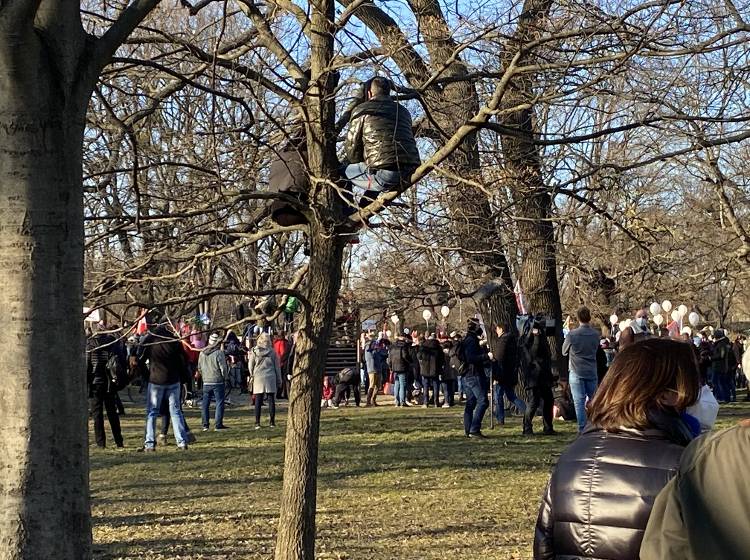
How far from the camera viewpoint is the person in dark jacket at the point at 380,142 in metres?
5.84

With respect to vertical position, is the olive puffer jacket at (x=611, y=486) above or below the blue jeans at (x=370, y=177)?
below

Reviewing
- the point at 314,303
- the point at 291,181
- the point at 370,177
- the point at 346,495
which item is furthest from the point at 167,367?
the point at 370,177

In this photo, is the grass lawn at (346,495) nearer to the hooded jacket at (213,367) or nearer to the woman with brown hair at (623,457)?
the hooded jacket at (213,367)

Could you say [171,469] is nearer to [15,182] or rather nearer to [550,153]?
[550,153]

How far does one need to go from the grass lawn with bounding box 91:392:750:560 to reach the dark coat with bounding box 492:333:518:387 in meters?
0.86

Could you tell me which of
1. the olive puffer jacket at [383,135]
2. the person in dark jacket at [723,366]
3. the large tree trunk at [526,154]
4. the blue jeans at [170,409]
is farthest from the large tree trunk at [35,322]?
the person in dark jacket at [723,366]

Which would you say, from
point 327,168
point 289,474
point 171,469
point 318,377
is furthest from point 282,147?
point 171,469

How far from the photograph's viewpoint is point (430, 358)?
2428 centimetres

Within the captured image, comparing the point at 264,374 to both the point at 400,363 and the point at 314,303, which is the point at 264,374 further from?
the point at 314,303

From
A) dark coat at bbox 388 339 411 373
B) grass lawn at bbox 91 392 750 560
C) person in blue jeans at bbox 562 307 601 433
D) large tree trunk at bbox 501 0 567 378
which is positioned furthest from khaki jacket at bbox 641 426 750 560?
dark coat at bbox 388 339 411 373

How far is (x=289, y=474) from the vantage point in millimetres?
6258

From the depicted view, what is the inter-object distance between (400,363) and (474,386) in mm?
8263

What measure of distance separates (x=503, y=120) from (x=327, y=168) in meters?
1.43

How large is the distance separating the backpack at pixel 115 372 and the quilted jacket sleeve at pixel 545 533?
12.9 metres
